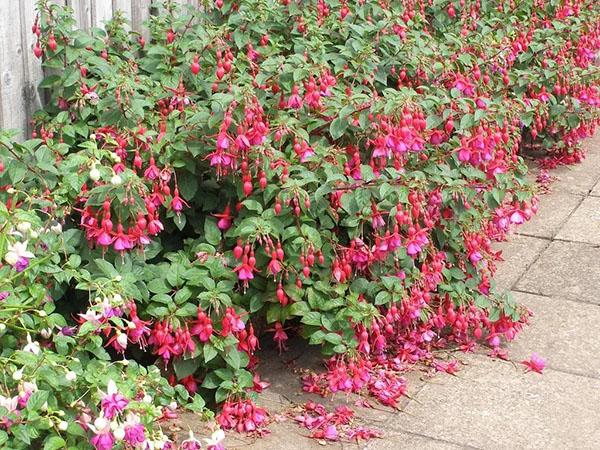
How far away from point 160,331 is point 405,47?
79.8 inches

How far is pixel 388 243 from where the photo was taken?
14.5ft

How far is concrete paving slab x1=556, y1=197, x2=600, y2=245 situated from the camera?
20.2 feet

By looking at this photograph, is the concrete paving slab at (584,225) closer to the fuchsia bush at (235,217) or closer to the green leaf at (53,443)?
the fuchsia bush at (235,217)

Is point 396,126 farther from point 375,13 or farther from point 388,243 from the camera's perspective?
point 375,13

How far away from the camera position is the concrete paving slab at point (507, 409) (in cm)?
418

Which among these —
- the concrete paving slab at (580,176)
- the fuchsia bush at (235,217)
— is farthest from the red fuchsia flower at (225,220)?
the concrete paving slab at (580,176)

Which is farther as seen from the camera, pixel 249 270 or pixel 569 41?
pixel 569 41

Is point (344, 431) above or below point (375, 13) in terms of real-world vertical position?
below

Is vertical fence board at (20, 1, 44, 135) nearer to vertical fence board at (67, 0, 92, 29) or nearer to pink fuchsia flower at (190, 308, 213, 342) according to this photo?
vertical fence board at (67, 0, 92, 29)

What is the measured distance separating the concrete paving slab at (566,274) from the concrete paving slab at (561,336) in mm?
83

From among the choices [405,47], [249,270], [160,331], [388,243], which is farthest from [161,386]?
[405,47]

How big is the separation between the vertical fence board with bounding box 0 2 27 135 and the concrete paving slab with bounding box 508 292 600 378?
2191 millimetres

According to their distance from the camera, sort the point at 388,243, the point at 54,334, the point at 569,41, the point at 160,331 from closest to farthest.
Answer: the point at 54,334
the point at 160,331
the point at 388,243
the point at 569,41

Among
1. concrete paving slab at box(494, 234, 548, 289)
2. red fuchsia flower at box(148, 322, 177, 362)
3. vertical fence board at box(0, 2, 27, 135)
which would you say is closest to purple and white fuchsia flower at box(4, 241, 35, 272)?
red fuchsia flower at box(148, 322, 177, 362)
